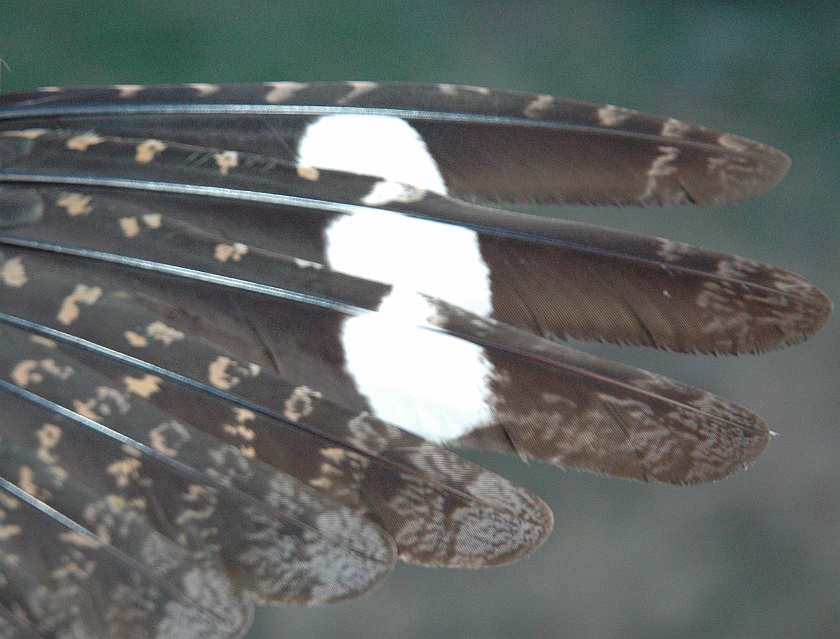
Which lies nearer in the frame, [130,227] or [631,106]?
[130,227]

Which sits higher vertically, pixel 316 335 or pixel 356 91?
pixel 356 91

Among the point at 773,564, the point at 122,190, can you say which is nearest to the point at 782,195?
the point at 773,564

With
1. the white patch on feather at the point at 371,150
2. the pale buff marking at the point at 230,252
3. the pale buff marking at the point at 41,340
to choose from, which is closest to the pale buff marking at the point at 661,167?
the white patch on feather at the point at 371,150

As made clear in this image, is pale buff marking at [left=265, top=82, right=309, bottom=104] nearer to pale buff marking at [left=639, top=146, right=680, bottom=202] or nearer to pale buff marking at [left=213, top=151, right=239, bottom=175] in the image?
pale buff marking at [left=213, top=151, right=239, bottom=175]

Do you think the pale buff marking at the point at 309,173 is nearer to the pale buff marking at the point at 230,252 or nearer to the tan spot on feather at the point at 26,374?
the pale buff marking at the point at 230,252

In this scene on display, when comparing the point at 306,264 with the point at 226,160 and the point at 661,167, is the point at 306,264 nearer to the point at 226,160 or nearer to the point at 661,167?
the point at 226,160

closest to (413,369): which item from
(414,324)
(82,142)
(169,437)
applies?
(414,324)
